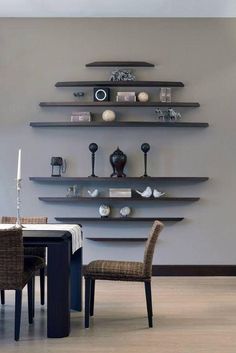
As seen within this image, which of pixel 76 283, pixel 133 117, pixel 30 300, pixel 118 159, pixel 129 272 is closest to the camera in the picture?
pixel 129 272

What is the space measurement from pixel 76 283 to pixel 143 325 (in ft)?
2.42

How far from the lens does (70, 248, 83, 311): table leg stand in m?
3.88

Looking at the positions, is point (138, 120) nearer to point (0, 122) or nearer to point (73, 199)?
point (73, 199)

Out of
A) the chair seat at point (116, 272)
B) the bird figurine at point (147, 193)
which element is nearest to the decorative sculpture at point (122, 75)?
the bird figurine at point (147, 193)

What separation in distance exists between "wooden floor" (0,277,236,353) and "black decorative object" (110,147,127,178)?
51.8 inches

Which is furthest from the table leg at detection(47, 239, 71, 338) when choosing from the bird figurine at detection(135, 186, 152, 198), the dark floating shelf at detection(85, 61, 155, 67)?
the dark floating shelf at detection(85, 61, 155, 67)

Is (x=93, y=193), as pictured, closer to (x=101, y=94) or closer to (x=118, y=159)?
(x=118, y=159)

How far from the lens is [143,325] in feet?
11.4

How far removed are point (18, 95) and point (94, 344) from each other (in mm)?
A: 3305

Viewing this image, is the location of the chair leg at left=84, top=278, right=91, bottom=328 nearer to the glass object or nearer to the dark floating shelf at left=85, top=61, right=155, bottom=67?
the glass object

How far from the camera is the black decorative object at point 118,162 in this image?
521 centimetres

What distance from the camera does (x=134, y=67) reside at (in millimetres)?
5414

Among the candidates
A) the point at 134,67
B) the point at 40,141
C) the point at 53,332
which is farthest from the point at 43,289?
the point at 134,67

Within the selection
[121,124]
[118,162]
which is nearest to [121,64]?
[121,124]
